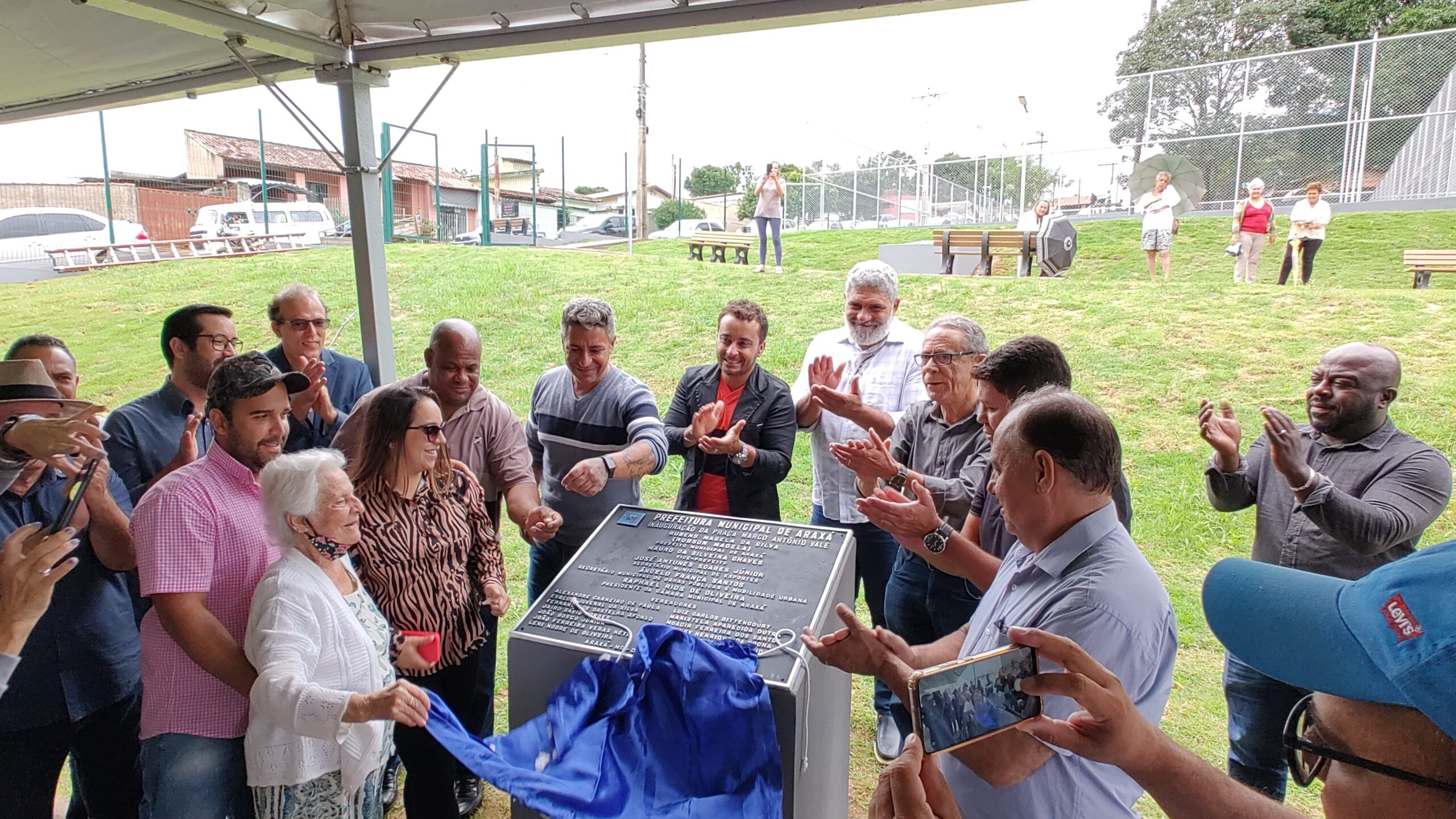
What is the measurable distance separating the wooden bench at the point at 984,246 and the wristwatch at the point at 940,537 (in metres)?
10.7

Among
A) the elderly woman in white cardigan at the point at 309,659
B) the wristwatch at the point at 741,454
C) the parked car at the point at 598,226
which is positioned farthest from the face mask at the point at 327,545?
the parked car at the point at 598,226

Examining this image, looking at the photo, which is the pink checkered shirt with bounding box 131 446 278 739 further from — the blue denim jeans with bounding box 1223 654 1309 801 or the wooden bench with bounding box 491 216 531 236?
the wooden bench with bounding box 491 216 531 236

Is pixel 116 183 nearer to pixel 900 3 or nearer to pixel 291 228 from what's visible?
pixel 291 228

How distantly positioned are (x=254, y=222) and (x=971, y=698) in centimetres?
2042

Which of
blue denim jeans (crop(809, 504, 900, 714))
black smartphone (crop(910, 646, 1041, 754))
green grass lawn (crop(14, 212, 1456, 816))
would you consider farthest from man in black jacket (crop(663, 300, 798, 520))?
black smartphone (crop(910, 646, 1041, 754))

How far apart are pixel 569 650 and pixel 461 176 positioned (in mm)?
31045

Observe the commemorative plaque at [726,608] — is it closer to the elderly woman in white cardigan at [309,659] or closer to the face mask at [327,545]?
the elderly woman in white cardigan at [309,659]

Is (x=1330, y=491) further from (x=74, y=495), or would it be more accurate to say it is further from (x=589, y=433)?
(x=74, y=495)

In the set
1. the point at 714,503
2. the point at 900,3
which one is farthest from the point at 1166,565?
the point at 900,3

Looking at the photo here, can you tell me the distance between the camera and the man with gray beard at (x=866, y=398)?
3514 millimetres

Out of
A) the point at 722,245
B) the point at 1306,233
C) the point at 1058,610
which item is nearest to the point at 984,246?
the point at 1306,233

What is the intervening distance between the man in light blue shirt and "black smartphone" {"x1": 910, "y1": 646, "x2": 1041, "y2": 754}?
24cm

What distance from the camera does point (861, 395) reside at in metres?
3.63

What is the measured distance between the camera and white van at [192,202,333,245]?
17.5 meters
